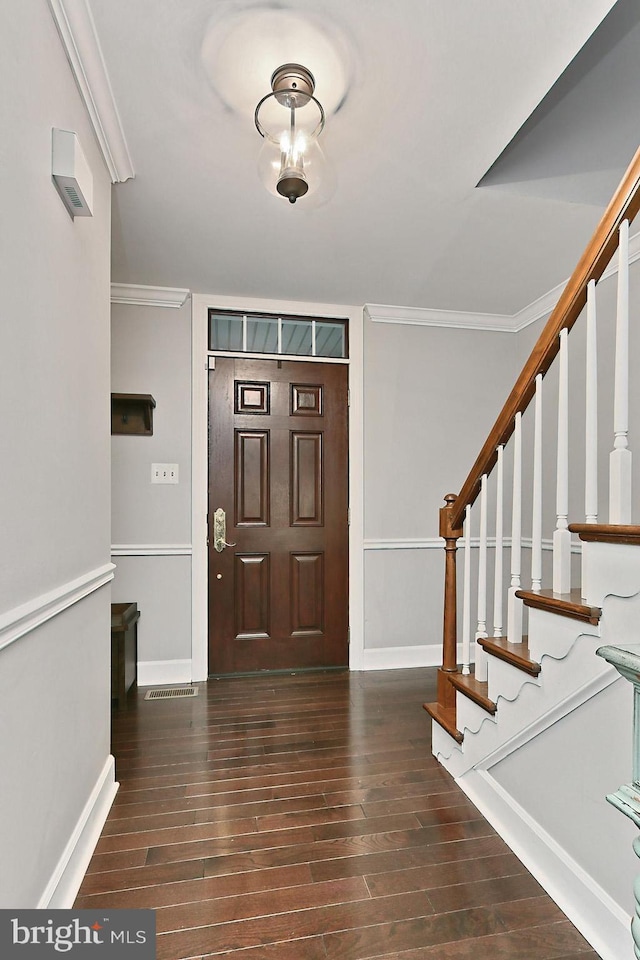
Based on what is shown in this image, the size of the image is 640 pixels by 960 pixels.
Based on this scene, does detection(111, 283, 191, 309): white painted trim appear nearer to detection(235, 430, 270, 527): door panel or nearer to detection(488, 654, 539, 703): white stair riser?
detection(235, 430, 270, 527): door panel

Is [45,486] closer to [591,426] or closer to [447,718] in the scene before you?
[591,426]

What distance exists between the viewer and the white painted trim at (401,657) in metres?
3.52

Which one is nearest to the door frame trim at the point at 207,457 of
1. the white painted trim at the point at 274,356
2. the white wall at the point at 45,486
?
the white painted trim at the point at 274,356

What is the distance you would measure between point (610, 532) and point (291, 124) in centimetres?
155

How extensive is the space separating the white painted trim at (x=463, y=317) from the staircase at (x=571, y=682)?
1.91m

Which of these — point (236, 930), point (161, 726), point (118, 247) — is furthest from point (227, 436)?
point (236, 930)

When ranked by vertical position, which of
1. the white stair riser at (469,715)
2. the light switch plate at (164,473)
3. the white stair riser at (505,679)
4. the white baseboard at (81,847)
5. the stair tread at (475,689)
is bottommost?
the white baseboard at (81,847)

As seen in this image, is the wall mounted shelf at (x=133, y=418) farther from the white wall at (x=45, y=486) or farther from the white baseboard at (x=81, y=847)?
the white baseboard at (x=81, y=847)

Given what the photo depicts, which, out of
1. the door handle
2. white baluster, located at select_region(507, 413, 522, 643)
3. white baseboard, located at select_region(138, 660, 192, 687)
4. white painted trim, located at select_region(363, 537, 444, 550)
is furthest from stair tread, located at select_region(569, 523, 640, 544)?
white baseboard, located at select_region(138, 660, 192, 687)

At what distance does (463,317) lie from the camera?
372 centimetres

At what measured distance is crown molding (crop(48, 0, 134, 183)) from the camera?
1392 millimetres

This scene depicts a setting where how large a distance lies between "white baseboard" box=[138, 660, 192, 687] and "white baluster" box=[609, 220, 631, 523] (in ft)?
9.10

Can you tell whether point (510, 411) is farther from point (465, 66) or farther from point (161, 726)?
point (161, 726)

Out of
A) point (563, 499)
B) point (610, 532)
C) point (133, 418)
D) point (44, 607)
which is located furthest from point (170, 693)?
point (610, 532)
